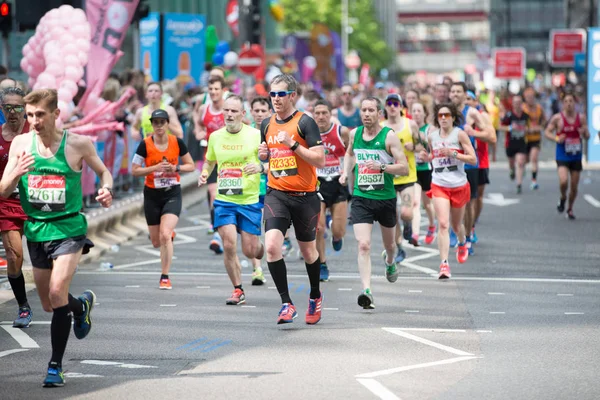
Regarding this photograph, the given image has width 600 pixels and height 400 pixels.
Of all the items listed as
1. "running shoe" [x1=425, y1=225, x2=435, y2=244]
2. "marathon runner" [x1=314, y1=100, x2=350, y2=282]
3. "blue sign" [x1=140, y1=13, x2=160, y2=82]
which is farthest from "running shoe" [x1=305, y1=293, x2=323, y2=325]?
→ "blue sign" [x1=140, y1=13, x2=160, y2=82]

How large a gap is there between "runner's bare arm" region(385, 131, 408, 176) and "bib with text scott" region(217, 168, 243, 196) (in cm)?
137

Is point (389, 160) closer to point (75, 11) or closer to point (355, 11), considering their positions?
point (75, 11)

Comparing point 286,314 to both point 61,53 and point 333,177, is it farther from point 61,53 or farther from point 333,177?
point 61,53

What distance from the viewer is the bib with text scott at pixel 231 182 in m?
12.1

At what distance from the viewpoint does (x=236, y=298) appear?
38.8 ft

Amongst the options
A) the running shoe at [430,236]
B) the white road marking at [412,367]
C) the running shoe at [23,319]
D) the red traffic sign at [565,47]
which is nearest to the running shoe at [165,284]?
the running shoe at [23,319]

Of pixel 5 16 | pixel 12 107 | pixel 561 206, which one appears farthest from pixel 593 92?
pixel 12 107

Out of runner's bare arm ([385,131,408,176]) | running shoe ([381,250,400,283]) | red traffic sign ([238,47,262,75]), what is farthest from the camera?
red traffic sign ([238,47,262,75])

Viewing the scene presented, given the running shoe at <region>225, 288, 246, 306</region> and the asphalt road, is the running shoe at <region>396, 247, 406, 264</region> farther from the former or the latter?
the running shoe at <region>225, 288, 246, 306</region>

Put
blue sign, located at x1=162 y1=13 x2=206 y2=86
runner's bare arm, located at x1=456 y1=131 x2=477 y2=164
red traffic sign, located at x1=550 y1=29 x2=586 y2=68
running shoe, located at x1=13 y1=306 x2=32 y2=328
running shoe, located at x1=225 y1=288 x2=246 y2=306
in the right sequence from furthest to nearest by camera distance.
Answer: red traffic sign, located at x1=550 y1=29 x2=586 y2=68
blue sign, located at x1=162 y1=13 x2=206 y2=86
runner's bare arm, located at x1=456 y1=131 x2=477 y2=164
running shoe, located at x1=225 y1=288 x2=246 y2=306
running shoe, located at x1=13 y1=306 x2=32 y2=328

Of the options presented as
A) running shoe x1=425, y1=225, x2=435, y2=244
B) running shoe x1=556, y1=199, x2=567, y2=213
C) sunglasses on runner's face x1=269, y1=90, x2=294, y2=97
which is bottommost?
running shoe x1=556, y1=199, x2=567, y2=213

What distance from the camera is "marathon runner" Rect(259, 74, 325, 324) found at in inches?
409

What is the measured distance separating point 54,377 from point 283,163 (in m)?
3.12

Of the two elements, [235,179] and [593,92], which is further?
[593,92]
